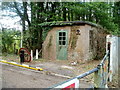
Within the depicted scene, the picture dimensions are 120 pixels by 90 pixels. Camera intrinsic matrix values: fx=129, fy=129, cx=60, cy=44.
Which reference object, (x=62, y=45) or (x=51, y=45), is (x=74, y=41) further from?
(x=51, y=45)

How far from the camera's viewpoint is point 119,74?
5.83m

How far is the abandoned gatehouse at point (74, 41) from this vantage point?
8.87 metres

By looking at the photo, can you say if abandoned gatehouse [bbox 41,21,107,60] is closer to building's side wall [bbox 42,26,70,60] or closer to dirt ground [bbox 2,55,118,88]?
building's side wall [bbox 42,26,70,60]

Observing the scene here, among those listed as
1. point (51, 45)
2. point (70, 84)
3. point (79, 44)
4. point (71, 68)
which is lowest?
point (71, 68)

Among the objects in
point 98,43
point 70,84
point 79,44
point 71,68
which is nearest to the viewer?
point 70,84

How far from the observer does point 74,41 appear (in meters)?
9.05

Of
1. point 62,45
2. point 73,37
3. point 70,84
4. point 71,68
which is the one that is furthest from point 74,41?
point 70,84

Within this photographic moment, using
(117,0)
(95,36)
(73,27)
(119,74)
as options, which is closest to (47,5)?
(73,27)

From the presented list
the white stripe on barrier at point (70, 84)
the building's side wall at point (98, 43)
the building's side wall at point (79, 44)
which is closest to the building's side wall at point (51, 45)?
the building's side wall at point (79, 44)

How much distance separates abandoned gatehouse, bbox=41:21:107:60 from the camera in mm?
8867

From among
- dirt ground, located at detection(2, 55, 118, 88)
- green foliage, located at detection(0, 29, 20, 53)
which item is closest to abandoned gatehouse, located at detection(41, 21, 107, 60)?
dirt ground, located at detection(2, 55, 118, 88)

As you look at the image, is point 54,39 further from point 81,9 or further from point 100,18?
point 100,18

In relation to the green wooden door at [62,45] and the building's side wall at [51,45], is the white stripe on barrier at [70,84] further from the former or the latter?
the building's side wall at [51,45]

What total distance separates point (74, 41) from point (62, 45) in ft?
3.22
